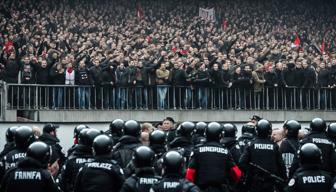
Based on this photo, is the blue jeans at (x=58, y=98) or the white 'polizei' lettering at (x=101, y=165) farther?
the blue jeans at (x=58, y=98)

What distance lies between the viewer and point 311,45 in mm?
30578

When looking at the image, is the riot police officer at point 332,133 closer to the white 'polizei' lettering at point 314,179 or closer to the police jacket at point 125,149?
the white 'polizei' lettering at point 314,179

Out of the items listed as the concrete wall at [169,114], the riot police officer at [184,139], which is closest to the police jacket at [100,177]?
the riot police officer at [184,139]

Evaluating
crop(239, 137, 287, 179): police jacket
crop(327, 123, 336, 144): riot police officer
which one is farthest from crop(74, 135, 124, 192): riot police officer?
crop(327, 123, 336, 144): riot police officer

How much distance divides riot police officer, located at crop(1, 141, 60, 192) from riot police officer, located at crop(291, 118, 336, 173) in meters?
4.03

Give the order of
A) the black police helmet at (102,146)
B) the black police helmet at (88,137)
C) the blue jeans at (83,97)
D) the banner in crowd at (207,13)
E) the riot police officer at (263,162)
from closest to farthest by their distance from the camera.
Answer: the black police helmet at (102,146)
the black police helmet at (88,137)
the riot police officer at (263,162)
the blue jeans at (83,97)
the banner in crowd at (207,13)

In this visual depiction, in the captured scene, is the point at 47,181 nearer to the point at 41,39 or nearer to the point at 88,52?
the point at 88,52

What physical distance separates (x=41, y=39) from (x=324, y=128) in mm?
13130

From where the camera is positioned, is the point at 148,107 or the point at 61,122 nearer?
the point at 61,122

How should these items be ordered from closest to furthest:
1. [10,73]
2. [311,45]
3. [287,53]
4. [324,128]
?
[324,128] → [10,73] → [287,53] → [311,45]

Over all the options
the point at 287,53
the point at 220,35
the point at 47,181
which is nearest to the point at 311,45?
the point at 220,35

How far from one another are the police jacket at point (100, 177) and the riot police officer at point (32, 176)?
340mm

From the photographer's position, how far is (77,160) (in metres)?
8.75

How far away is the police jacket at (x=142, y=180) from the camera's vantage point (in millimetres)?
7254
